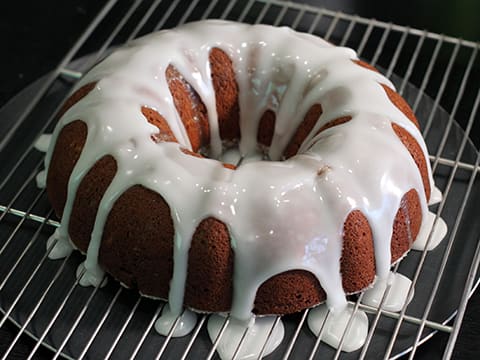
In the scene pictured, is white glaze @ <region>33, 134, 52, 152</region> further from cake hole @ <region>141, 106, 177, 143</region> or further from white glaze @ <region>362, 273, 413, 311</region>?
white glaze @ <region>362, 273, 413, 311</region>

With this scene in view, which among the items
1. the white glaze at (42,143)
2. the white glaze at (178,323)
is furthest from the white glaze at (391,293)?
the white glaze at (42,143)

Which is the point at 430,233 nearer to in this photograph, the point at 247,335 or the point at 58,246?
the point at 247,335

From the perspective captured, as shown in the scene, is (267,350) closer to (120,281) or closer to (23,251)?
(120,281)

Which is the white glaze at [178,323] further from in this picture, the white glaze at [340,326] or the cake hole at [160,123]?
the cake hole at [160,123]

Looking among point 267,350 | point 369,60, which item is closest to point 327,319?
point 267,350

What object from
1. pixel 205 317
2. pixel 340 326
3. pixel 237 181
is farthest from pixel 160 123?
pixel 340 326

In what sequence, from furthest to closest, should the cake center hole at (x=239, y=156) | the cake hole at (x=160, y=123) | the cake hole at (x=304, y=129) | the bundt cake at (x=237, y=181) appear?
the cake center hole at (x=239, y=156)
the cake hole at (x=304, y=129)
the cake hole at (x=160, y=123)
the bundt cake at (x=237, y=181)
